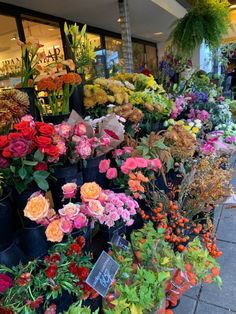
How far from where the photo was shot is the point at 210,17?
3039mm

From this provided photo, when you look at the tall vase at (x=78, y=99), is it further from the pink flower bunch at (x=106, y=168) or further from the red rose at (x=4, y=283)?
the red rose at (x=4, y=283)

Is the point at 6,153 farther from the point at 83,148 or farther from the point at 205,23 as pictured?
the point at 205,23

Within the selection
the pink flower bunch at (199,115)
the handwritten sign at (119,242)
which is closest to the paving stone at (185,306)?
the handwritten sign at (119,242)

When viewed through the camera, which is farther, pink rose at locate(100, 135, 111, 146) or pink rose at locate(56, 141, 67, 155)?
pink rose at locate(100, 135, 111, 146)

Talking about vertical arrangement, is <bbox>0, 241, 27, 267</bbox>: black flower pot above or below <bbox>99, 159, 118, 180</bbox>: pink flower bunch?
below

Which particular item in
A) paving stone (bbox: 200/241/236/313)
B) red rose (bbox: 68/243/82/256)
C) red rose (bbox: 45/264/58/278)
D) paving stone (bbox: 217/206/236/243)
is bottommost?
paving stone (bbox: 200/241/236/313)

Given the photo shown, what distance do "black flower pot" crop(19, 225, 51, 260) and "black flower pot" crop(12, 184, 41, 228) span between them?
2cm

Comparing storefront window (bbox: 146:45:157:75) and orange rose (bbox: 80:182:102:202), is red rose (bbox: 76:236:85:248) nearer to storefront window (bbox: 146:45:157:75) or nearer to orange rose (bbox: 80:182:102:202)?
orange rose (bbox: 80:182:102:202)

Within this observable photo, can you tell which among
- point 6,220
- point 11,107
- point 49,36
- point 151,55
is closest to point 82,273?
point 6,220

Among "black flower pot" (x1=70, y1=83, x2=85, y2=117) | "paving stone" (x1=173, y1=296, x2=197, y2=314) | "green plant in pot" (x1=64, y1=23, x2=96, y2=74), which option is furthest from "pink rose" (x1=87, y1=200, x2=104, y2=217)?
"paving stone" (x1=173, y1=296, x2=197, y2=314)

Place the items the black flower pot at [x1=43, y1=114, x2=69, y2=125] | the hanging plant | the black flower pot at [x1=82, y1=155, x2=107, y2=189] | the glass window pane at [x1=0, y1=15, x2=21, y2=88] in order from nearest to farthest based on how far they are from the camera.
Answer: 1. the black flower pot at [x1=82, y1=155, x2=107, y2=189]
2. the black flower pot at [x1=43, y1=114, x2=69, y2=125]
3. the hanging plant
4. the glass window pane at [x1=0, y1=15, x2=21, y2=88]

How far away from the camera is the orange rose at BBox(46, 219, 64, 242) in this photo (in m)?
0.75

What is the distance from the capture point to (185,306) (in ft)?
4.58

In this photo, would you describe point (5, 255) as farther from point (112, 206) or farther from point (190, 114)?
point (190, 114)
